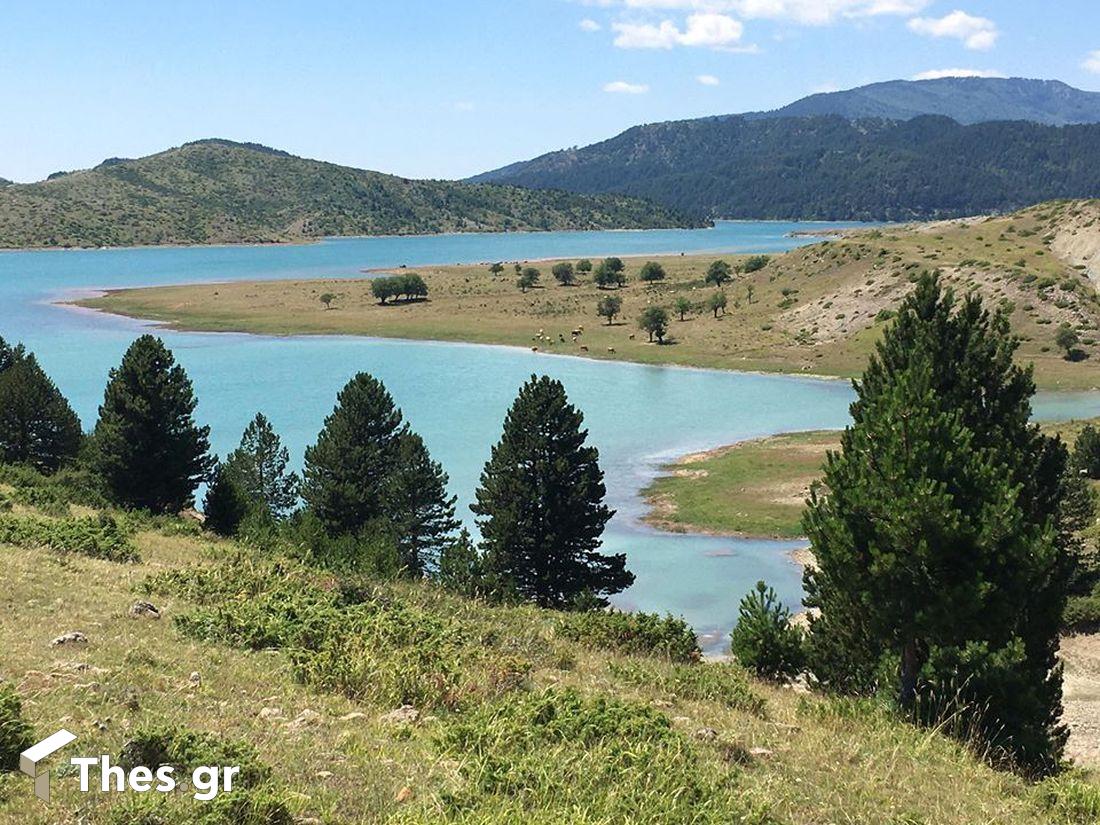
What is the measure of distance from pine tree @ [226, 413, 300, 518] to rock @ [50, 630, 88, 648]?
39039 millimetres

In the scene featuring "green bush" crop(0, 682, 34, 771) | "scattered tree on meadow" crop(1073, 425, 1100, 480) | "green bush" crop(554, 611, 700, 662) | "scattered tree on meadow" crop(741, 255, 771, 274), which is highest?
"scattered tree on meadow" crop(741, 255, 771, 274)

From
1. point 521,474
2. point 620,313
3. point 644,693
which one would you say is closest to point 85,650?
point 644,693

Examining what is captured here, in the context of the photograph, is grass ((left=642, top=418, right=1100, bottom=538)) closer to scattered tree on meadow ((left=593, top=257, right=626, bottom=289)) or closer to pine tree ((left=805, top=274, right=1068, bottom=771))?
pine tree ((left=805, top=274, right=1068, bottom=771))

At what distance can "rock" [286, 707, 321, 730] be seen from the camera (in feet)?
38.7

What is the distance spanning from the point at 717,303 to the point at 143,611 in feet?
410

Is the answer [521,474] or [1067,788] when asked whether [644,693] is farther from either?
[521,474]

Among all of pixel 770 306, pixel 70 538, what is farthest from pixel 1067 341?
pixel 70 538

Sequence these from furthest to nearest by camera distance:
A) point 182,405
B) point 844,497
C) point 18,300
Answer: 1. point 18,300
2. point 182,405
3. point 844,497

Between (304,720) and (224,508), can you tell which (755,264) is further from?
(304,720)

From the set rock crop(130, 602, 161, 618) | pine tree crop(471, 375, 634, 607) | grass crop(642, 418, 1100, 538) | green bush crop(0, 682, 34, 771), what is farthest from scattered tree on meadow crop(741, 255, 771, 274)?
green bush crop(0, 682, 34, 771)

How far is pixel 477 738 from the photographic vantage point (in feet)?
37.8

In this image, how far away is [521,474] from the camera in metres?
41.9

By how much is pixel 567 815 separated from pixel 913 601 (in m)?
9.33

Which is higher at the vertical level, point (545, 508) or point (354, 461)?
point (354, 461)
